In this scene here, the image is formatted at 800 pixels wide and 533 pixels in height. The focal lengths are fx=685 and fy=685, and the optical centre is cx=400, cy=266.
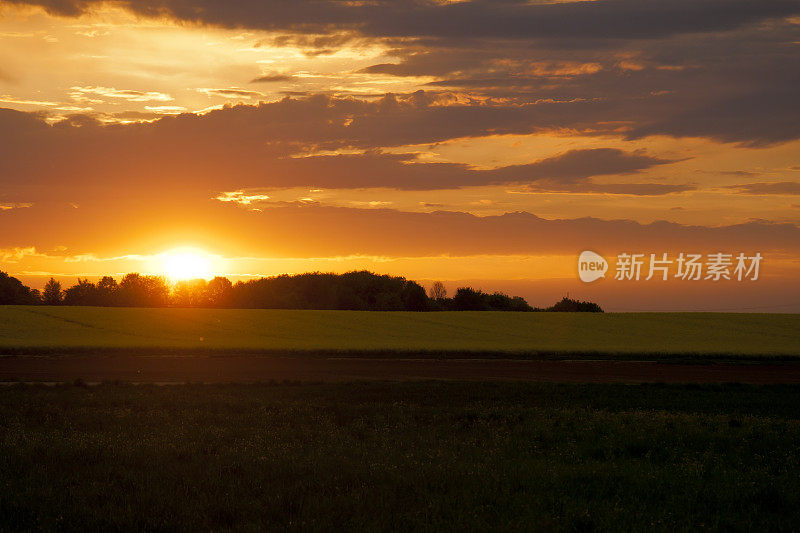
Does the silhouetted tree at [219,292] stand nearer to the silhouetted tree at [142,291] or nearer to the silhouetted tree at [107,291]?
the silhouetted tree at [142,291]

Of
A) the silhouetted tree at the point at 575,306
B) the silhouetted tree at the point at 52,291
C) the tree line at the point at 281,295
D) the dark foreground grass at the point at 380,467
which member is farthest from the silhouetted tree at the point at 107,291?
the dark foreground grass at the point at 380,467

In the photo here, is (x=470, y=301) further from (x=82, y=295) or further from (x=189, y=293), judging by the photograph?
(x=82, y=295)

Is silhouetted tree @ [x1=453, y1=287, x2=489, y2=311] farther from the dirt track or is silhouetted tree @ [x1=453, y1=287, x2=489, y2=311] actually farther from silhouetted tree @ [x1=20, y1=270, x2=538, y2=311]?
the dirt track

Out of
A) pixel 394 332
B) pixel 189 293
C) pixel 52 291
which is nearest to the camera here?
pixel 394 332

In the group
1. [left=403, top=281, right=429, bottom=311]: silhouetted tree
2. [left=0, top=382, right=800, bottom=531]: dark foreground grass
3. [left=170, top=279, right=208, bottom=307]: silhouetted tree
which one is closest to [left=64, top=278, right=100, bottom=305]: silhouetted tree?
[left=170, top=279, right=208, bottom=307]: silhouetted tree

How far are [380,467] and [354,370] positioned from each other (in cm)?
2712

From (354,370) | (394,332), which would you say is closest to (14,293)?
(394,332)

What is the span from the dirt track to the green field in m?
4.75

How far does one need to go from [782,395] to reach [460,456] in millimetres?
23362

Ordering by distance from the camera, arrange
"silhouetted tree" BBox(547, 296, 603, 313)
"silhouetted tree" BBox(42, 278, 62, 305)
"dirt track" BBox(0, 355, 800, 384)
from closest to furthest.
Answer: "dirt track" BBox(0, 355, 800, 384) < "silhouetted tree" BBox(547, 296, 603, 313) < "silhouetted tree" BBox(42, 278, 62, 305)

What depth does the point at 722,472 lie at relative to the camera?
13.3m

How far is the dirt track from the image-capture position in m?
36.2

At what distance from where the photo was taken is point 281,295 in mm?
130875

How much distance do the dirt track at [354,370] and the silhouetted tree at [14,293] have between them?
96125mm
